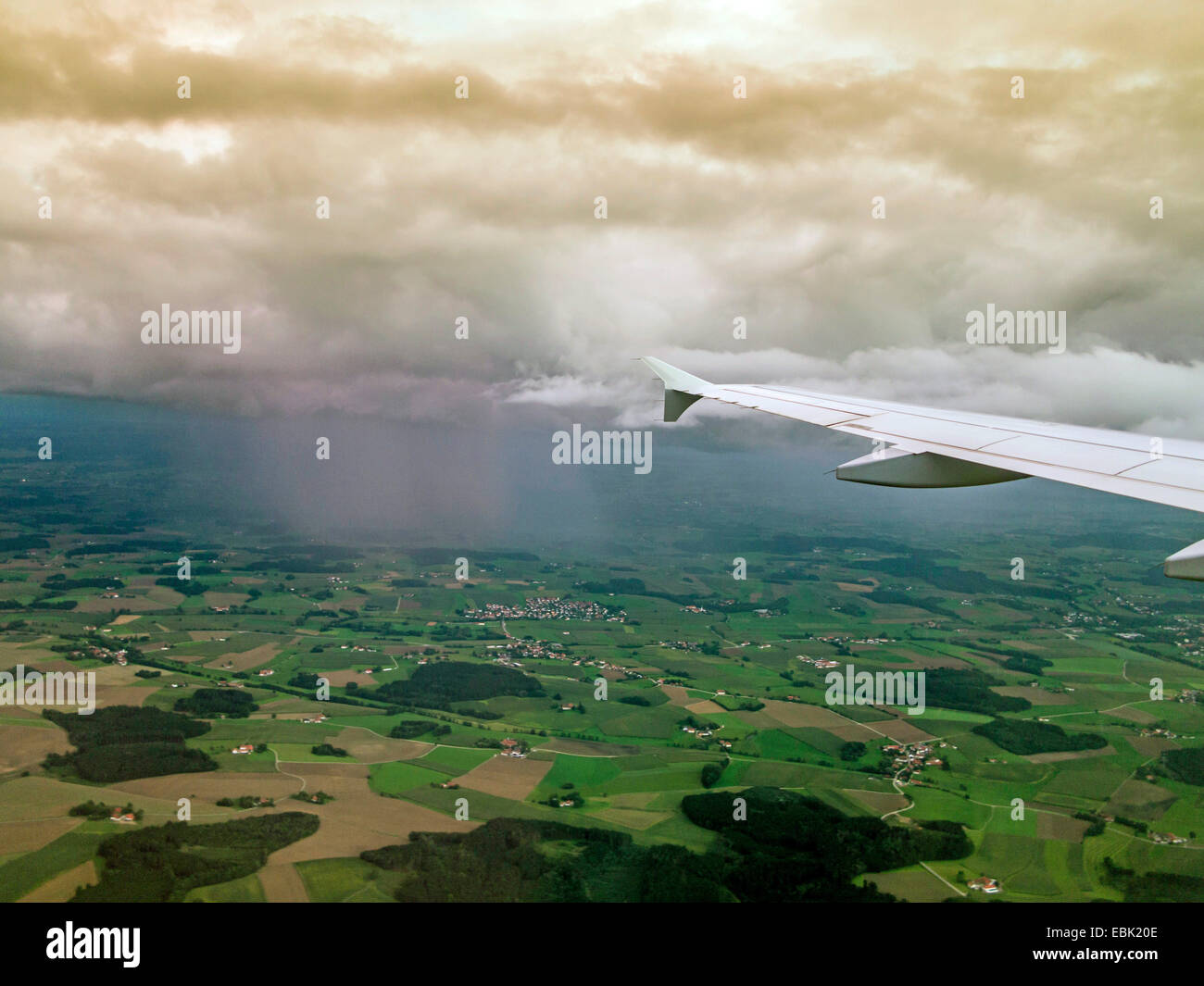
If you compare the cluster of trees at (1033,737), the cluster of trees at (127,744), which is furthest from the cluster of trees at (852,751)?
the cluster of trees at (127,744)

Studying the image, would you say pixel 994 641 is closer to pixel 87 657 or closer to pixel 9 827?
pixel 9 827

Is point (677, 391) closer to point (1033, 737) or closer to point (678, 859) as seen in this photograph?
point (678, 859)

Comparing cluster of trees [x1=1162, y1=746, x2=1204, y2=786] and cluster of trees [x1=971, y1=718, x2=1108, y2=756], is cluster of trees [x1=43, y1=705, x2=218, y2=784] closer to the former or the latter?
cluster of trees [x1=971, y1=718, x2=1108, y2=756]

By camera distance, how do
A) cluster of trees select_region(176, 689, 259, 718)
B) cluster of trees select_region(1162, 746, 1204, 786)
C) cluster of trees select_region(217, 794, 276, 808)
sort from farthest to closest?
cluster of trees select_region(176, 689, 259, 718) → cluster of trees select_region(1162, 746, 1204, 786) → cluster of trees select_region(217, 794, 276, 808)

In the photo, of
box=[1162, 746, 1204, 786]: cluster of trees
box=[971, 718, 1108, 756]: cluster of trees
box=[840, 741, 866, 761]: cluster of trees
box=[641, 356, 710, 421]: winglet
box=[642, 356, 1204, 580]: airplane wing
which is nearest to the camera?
box=[642, 356, 1204, 580]: airplane wing

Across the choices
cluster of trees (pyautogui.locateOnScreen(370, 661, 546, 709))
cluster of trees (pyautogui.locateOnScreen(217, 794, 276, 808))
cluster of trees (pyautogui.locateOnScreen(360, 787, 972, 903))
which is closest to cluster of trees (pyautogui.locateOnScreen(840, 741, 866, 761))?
cluster of trees (pyautogui.locateOnScreen(360, 787, 972, 903))

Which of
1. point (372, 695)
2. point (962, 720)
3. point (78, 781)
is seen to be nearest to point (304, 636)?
point (372, 695)

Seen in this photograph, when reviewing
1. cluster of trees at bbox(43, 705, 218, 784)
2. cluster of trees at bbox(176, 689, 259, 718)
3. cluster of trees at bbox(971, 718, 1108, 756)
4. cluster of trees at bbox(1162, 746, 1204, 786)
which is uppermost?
cluster of trees at bbox(1162, 746, 1204, 786)

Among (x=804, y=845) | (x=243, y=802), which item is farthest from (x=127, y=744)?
(x=804, y=845)
